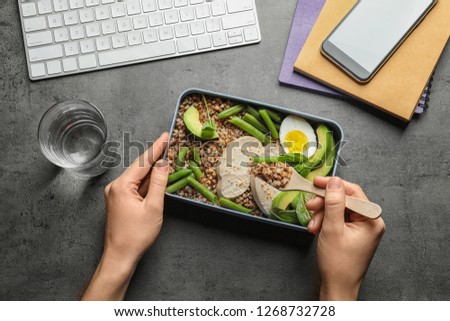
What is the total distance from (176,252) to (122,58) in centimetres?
43

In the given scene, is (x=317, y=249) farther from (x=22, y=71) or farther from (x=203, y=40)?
(x=22, y=71)

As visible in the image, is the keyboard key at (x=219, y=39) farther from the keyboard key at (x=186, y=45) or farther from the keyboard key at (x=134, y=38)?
the keyboard key at (x=134, y=38)

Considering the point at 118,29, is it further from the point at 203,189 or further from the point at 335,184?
the point at 335,184

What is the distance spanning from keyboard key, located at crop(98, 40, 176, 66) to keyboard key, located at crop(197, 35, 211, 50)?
0.18 feet

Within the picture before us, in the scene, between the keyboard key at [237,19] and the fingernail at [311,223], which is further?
the keyboard key at [237,19]

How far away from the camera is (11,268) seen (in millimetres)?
1083

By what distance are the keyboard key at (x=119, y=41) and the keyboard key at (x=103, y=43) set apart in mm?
12

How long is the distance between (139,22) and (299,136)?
0.42m

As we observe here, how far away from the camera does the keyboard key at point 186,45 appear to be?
3.58 ft

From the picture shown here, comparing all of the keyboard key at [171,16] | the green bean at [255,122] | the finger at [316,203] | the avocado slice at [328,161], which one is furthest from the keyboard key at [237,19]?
the finger at [316,203]

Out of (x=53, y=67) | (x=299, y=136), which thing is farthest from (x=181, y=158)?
(x=53, y=67)

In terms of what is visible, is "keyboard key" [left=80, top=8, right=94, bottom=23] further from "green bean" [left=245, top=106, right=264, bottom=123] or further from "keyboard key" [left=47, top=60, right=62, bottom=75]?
"green bean" [left=245, top=106, right=264, bottom=123]
